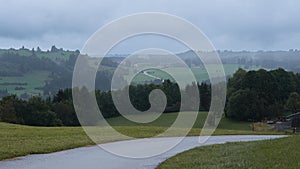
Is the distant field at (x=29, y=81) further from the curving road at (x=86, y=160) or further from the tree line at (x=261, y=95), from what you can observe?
the curving road at (x=86, y=160)

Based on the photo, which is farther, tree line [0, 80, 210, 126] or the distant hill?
Answer: the distant hill

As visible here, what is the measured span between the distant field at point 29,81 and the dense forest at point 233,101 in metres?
37.8

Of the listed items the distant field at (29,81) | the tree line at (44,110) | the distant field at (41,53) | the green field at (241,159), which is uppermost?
the distant field at (41,53)

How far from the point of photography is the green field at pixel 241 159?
33.2 ft

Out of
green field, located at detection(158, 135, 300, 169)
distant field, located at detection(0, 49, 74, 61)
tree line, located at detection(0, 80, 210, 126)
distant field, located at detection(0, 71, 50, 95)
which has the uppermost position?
distant field, located at detection(0, 49, 74, 61)

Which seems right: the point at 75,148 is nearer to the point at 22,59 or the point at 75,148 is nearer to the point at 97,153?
the point at 97,153

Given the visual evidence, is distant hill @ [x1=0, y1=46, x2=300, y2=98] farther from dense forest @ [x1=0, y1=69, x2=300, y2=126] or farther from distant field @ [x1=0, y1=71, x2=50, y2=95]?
dense forest @ [x1=0, y1=69, x2=300, y2=126]

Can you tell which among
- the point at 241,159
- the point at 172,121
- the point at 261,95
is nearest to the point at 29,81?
the point at 261,95

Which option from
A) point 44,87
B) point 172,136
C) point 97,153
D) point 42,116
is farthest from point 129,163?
point 44,87

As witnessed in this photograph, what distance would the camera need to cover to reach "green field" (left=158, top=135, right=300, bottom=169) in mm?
10105

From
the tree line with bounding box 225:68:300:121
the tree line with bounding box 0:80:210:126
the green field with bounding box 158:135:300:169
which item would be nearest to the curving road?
the green field with bounding box 158:135:300:169

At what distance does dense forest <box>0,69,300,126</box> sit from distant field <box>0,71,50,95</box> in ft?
124

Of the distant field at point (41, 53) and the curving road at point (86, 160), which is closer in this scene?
the curving road at point (86, 160)

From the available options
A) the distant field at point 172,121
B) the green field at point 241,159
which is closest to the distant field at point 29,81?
the distant field at point 172,121
